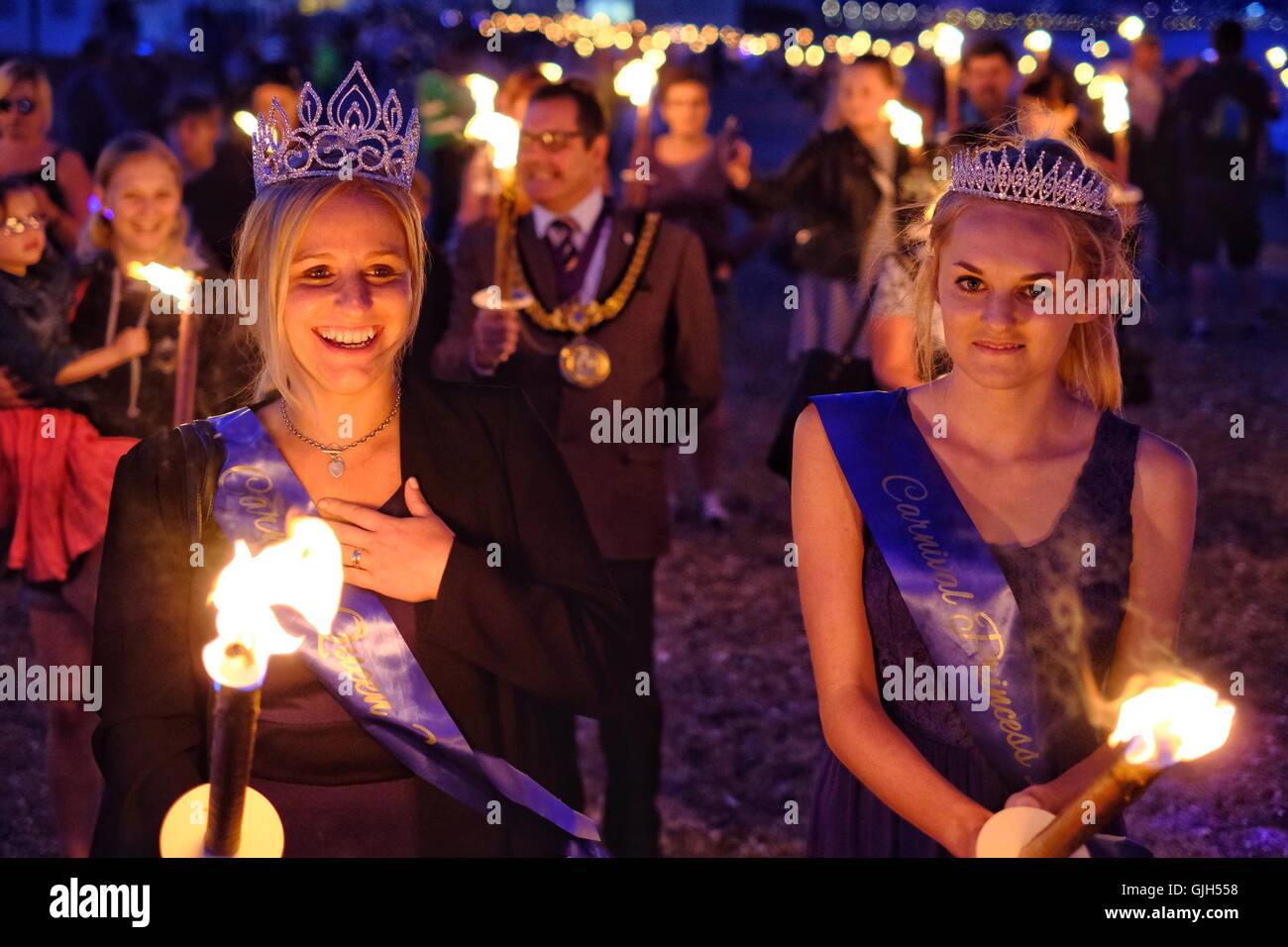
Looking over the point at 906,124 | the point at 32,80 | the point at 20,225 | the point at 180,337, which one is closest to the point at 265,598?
the point at 180,337

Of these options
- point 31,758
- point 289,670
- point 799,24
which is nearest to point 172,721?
point 289,670

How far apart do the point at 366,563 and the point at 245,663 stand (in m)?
0.89

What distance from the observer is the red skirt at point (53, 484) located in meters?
4.27

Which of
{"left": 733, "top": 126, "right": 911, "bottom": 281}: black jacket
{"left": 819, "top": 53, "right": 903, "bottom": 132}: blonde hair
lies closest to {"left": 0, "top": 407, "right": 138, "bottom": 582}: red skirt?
{"left": 733, "top": 126, "right": 911, "bottom": 281}: black jacket

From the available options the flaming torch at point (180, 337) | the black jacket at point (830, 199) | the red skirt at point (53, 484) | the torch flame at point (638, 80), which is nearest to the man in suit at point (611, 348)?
the flaming torch at point (180, 337)

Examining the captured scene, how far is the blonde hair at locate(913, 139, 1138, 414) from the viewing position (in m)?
2.64

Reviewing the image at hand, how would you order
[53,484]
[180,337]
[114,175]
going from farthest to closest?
[114,175] < [53,484] < [180,337]

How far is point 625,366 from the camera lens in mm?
4574

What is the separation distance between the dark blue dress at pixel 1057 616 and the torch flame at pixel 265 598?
98 centimetres

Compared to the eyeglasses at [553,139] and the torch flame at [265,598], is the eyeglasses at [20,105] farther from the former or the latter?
the torch flame at [265,598]

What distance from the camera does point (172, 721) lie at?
2469 millimetres

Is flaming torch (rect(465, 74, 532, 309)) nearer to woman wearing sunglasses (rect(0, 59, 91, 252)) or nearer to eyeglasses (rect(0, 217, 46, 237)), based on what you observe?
eyeglasses (rect(0, 217, 46, 237))

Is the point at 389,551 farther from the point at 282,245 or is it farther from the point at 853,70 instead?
the point at 853,70

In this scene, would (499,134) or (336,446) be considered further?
(499,134)
